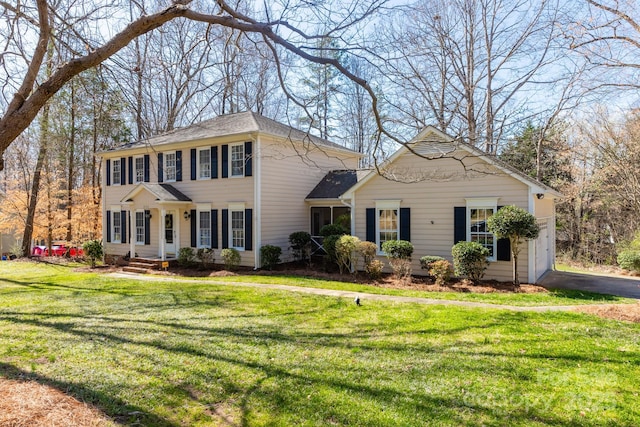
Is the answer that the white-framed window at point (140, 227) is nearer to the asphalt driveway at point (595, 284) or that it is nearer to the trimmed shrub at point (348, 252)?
the trimmed shrub at point (348, 252)

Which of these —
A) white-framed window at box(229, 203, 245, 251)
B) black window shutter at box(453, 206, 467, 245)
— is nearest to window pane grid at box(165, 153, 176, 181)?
white-framed window at box(229, 203, 245, 251)

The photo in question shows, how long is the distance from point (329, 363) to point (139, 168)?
52.5 feet

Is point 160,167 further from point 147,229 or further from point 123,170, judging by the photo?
point 147,229

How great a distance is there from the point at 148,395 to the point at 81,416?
628 millimetres

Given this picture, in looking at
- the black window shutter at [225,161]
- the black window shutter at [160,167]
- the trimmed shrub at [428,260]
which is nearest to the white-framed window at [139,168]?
the black window shutter at [160,167]

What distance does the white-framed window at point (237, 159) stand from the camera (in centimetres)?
1471

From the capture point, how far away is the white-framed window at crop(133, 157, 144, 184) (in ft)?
58.1

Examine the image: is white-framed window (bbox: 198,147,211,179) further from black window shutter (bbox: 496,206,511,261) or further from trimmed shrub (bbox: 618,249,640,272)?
trimmed shrub (bbox: 618,249,640,272)

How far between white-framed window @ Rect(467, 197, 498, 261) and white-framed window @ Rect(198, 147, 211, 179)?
10.1 m

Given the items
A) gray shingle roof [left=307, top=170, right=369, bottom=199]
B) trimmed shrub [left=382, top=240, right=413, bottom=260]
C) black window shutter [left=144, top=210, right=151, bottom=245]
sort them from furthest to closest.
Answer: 1. black window shutter [left=144, top=210, right=151, bottom=245]
2. gray shingle roof [left=307, top=170, right=369, bottom=199]
3. trimmed shrub [left=382, top=240, right=413, bottom=260]

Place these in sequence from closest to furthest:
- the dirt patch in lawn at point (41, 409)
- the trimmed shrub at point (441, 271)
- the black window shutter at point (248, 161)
Result: the dirt patch in lawn at point (41, 409) → the trimmed shrub at point (441, 271) → the black window shutter at point (248, 161)

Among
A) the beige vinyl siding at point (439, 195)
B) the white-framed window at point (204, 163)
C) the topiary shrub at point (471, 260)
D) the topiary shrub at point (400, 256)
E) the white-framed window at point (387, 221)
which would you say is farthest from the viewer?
the white-framed window at point (204, 163)

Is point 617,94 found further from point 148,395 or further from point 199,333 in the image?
point 148,395

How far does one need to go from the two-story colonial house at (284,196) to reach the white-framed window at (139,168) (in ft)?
0.15
